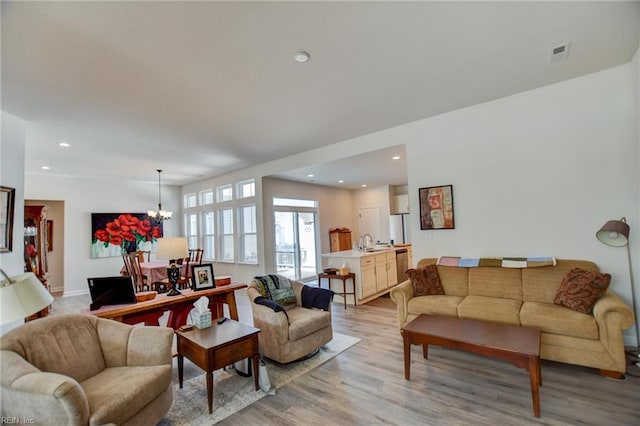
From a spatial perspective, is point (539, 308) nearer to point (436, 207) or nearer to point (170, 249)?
point (436, 207)

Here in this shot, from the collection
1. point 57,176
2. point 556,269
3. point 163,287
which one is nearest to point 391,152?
point 556,269

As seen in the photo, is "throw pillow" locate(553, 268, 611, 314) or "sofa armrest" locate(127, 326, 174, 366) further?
"throw pillow" locate(553, 268, 611, 314)

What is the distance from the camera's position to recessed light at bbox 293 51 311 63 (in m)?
2.51

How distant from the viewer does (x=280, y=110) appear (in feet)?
12.1

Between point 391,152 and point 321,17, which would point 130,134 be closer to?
point 321,17

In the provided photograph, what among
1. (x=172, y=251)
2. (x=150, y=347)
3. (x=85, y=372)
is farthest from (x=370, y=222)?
(x=85, y=372)

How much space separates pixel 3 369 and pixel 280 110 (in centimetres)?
321

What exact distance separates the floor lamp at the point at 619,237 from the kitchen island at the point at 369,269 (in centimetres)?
316

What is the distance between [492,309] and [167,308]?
10.9 ft

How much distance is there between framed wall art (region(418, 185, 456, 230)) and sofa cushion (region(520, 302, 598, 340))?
141 cm

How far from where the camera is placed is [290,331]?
2941mm

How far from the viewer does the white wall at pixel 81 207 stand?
22.6 ft

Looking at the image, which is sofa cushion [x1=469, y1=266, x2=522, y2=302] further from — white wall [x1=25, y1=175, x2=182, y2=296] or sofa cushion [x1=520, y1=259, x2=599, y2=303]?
white wall [x1=25, y1=175, x2=182, y2=296]

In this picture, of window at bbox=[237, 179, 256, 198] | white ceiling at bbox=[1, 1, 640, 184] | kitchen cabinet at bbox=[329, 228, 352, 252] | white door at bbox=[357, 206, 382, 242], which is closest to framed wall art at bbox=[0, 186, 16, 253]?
white ceiling at bbox=[1, 1, 640, 184]
